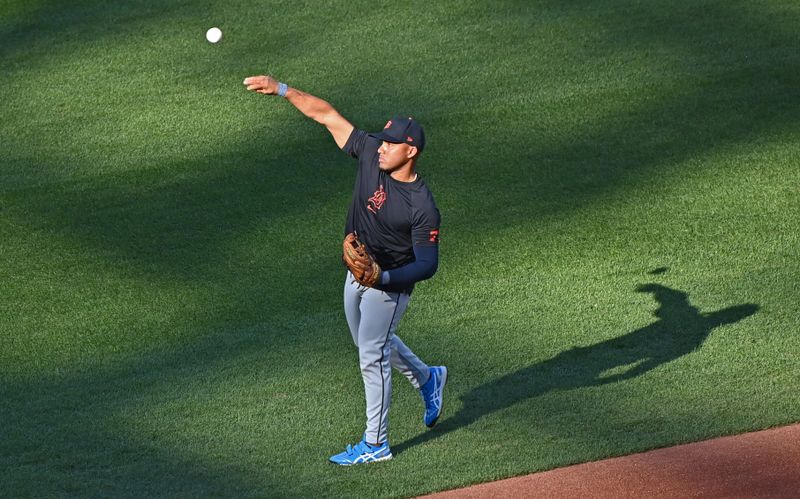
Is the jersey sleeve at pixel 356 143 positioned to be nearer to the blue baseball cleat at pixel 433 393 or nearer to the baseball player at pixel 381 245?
the baseball player at pixel 381 245

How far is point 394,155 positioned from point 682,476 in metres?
2.36

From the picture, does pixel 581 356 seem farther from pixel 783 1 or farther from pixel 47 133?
pixel 783 1

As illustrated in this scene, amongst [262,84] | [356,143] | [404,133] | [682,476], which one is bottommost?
[682,476]

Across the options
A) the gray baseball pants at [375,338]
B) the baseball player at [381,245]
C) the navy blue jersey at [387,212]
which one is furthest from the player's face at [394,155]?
the gray baseball pants at [375,338]

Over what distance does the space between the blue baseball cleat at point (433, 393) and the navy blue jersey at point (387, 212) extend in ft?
2.90

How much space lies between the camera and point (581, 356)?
27.7ft

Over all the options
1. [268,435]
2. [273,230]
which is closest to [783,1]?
[273,230]

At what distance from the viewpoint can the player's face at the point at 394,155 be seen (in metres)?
6.74

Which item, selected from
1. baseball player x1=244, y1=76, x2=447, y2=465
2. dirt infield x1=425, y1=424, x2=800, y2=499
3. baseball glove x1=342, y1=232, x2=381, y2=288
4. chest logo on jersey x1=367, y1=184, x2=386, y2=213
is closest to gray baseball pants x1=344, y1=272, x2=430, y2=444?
baseball player x1=244, y1=76, x2=447, y2=465

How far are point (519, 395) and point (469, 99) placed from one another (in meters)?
4.83

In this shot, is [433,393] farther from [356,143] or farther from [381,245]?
[356,143]

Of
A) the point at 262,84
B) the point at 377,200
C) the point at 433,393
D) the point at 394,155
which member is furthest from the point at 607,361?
the point at 262,84

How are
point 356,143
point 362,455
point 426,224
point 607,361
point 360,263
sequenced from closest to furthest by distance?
point 360,263 → point 426,224 → point 356,143 → point 362,455 → point 607,361

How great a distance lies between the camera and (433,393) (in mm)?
7582
